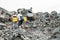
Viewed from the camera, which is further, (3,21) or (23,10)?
(23,10)

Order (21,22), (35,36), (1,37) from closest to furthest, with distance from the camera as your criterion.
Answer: (1,37)
(35,36)
(21,22)

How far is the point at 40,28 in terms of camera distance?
3033 centimetres

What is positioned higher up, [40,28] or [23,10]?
[23,10]

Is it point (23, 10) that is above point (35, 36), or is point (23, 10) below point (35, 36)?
above

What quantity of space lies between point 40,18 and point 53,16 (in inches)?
76.2

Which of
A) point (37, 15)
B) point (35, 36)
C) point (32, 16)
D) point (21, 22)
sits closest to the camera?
point (35, 36)

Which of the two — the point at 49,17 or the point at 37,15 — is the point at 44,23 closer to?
the point at 49,17

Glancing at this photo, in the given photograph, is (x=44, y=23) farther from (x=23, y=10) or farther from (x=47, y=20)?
(x=23, y=10)

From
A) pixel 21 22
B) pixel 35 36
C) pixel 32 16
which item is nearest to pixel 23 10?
pixel 32 16

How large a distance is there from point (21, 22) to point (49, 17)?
7.81 m

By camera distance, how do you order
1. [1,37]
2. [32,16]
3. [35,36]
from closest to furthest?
[1,37] → [35,36] → [32,16]

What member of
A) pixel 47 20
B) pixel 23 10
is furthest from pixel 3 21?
pixel 47 20

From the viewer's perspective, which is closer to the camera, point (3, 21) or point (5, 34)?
point (5, 34)

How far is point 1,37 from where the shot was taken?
2434 cm
